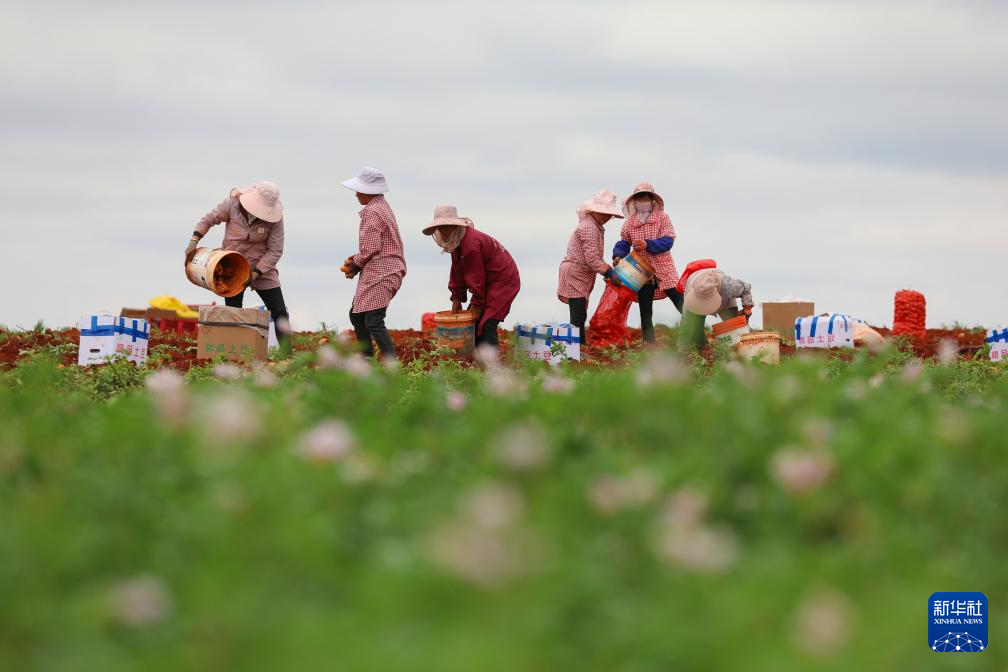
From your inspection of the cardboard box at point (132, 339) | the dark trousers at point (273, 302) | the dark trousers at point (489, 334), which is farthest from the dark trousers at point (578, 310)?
the cardboard box at point (132, 339)

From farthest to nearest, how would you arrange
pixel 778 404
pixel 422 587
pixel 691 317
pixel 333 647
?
pixel 691 317 < pixel 778 404 < pixel 422 587 < pixel 333 647

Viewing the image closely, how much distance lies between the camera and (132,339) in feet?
41.3

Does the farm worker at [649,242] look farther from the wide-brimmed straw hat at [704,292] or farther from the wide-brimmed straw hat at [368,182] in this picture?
the wide-brimmed straw hat at [368,182]

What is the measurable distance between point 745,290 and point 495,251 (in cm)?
267

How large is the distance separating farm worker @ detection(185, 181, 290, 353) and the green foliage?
8080mm

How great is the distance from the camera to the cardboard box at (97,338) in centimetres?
1234

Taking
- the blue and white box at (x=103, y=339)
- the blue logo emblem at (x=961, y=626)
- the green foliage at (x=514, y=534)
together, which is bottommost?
the blue logo emblem at (x=961, y=626)

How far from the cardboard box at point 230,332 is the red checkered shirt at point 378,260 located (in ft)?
3.53

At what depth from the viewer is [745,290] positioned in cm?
1299

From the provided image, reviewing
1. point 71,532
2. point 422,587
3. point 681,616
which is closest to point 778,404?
point 681,616

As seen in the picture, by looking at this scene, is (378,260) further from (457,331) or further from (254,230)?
(254,230)

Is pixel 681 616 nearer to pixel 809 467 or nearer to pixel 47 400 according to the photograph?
pixel 809 467

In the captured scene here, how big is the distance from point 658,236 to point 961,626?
434 inches

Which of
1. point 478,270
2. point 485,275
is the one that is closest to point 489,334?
point 485,275
